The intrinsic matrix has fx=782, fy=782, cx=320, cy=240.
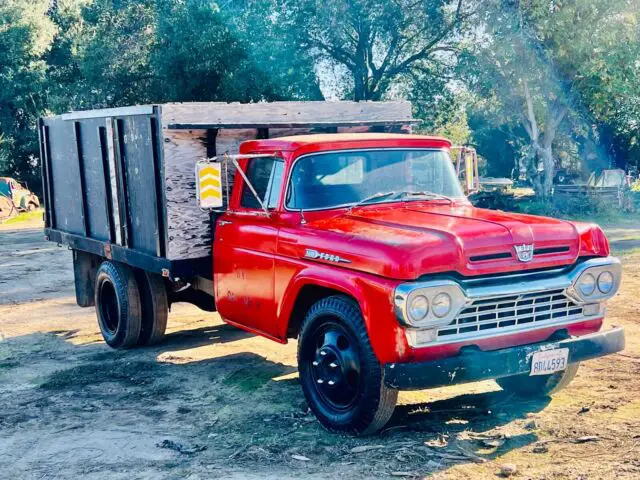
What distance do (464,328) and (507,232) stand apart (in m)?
0.72

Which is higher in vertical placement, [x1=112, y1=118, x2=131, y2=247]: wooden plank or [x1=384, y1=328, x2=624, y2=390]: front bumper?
[x1=112, y1=118, x2=131, y2=247]: wooden plank

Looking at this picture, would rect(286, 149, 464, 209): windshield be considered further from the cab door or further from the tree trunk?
the tree trunk

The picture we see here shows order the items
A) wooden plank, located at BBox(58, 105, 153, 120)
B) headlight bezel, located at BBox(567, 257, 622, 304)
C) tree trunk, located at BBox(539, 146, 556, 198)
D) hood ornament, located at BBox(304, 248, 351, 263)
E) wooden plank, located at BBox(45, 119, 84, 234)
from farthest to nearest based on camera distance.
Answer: tree trunk, located at BBox(539, 146, 556, 198), wooden plank, located at BBox(45, 119, 84, 234), wooden plank, located at BBox(58, 105, 153, 120), headlight bezel, located at BBox(567, 257, 622, 304), hood ornament, located at BBox(304, 248, 351, 263)

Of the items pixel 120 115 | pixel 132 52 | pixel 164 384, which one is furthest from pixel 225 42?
pixel 164 384

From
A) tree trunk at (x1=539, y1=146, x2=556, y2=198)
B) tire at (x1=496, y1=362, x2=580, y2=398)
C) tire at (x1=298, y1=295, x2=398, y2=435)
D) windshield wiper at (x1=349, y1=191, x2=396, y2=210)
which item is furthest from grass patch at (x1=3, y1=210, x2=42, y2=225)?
tire at (x1=496, y1=362, x2=580, y2=398)

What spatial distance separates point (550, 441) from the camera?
212 inches

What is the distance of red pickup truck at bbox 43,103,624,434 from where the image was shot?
5.05 metres

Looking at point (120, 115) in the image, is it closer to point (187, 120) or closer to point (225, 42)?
point (187, 120)

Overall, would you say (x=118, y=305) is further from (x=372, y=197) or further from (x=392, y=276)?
(x=392, y=276)

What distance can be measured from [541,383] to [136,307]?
14.5ft

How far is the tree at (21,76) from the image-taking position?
32.6 meters

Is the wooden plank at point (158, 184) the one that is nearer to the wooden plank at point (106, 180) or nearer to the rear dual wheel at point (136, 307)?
the rear dual wheel at point (136, 307)

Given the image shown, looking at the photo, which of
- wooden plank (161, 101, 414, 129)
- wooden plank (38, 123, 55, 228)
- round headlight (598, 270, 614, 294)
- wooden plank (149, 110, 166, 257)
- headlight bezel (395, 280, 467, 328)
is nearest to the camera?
headlight bezel (395, 280, 467, 328)

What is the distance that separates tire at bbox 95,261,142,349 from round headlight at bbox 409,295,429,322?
443 centimetres
